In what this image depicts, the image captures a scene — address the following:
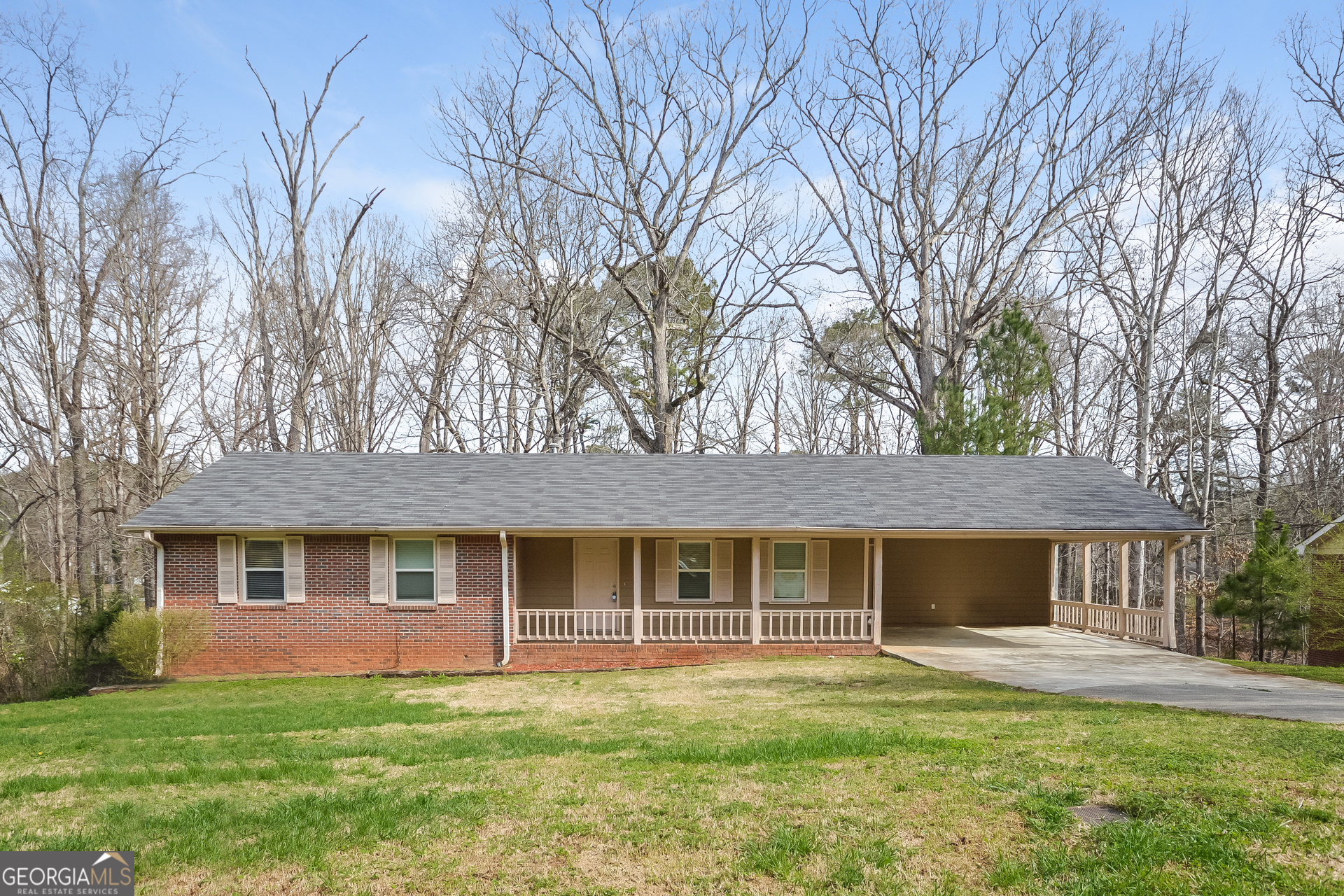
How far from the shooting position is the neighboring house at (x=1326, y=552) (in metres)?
18.2

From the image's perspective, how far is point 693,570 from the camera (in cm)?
1745

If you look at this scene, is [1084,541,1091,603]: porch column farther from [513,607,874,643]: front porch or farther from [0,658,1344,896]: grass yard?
[0,658,1344,896]: grass yard

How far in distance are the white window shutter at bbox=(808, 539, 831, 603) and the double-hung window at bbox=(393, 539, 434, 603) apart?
7.27 metres

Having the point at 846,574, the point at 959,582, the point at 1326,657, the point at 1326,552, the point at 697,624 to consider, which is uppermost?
the point at 1326,552

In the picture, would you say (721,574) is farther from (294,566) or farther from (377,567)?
(294,566)

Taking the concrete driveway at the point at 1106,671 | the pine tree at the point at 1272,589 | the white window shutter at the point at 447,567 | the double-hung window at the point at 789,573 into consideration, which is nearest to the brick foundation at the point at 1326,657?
the pine tree at the point at 1272,589

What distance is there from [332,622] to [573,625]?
171 inches

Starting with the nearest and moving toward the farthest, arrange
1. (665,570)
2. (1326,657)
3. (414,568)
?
(414,568) < (665,570) < (1326,657)

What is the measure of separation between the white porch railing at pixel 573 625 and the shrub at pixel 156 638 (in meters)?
5.41

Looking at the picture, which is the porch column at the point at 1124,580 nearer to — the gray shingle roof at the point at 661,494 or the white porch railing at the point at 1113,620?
the white porch railing at the point at 1113,620

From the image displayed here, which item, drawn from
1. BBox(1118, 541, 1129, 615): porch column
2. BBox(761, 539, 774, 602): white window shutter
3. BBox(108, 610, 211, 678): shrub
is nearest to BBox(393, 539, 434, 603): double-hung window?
BBox(108, 610, 211, 678): shrub

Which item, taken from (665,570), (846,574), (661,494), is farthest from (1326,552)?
(661,494)

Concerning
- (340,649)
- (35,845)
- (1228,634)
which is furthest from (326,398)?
(1228,634)

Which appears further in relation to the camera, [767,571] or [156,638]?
[767,571]
